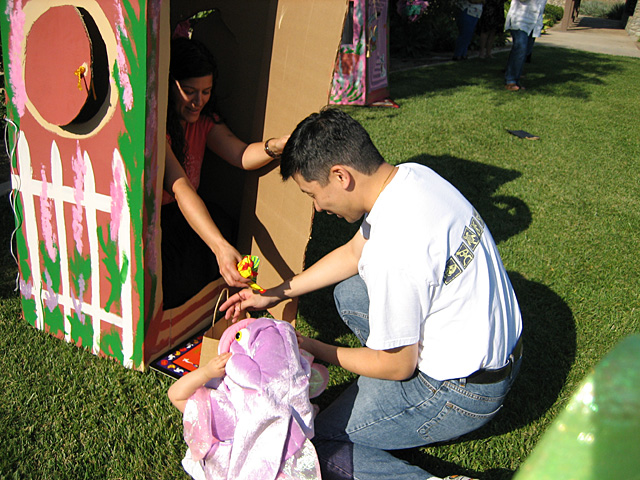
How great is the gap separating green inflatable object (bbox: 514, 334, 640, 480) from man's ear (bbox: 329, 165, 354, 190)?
4.05 feet

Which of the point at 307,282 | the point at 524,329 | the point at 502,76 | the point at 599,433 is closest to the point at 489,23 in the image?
the point at 502,76

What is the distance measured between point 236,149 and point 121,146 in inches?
30.4

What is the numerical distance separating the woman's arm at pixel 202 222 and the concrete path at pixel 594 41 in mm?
15292

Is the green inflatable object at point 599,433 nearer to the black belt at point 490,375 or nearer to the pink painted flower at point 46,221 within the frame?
the black belt at point 490,375

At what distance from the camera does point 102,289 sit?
2498 millimetres

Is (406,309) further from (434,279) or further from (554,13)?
(554,13)

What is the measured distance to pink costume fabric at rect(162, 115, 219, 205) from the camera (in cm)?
275

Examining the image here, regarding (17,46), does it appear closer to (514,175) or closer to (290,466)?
(290,466)

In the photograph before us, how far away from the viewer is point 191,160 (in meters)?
2.79

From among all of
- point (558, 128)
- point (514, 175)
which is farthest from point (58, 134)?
point (558, 128)

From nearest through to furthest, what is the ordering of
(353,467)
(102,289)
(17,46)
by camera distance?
(353,467)
(17,46)
(102,289)

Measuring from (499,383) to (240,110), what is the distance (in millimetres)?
1990

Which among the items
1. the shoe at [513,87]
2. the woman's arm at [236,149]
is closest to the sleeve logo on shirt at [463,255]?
the woman's arm at [236,149]

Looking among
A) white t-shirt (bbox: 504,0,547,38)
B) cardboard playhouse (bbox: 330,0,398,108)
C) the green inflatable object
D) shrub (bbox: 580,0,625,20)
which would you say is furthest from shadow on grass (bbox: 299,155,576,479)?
shrub (bbox: 580,0,625,20)
